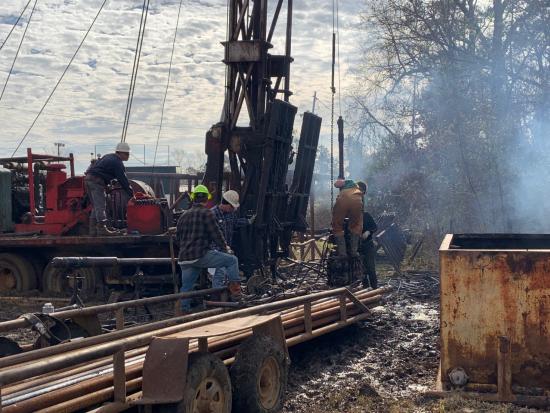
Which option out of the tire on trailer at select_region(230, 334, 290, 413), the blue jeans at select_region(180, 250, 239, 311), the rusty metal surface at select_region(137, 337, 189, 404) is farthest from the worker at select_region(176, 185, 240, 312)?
the rusty metal surface at select_region(137, 337, 189, 404)

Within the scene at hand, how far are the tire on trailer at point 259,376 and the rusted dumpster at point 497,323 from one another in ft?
4.34

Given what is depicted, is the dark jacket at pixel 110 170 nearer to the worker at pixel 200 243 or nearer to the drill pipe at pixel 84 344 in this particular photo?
the worker at pixel 200 243

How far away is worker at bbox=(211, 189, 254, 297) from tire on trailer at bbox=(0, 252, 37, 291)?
4848mm

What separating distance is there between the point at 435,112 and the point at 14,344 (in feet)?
57.0

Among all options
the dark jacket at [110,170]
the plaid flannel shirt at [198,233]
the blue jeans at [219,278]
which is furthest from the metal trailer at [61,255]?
the plaid flannel shirt at [198,233]

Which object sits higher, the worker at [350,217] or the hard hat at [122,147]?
the hard hat at [122,147]

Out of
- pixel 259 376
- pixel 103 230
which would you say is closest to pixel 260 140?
pixel 103 230

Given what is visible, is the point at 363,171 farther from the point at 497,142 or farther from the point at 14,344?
the point at 14,344

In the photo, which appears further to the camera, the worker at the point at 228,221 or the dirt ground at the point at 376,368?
the worker at the point at 228,221

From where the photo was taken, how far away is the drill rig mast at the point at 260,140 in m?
10.4

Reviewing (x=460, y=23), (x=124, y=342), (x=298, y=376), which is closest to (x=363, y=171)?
(x=460, y=23)

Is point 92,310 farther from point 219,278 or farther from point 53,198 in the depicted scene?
point 53,198

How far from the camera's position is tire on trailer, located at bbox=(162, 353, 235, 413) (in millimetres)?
4384

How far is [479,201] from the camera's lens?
59.3 feet
